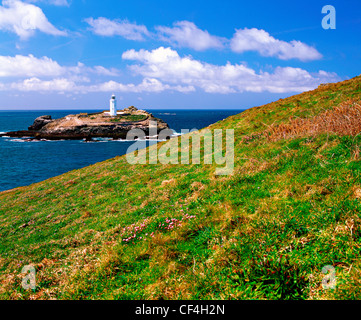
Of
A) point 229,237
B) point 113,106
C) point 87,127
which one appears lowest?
point 229,237

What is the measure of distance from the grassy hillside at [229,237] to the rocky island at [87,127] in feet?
419

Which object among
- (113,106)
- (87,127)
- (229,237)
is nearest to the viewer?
(229,237)

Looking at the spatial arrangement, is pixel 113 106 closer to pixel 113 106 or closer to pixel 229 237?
pixel 113 106

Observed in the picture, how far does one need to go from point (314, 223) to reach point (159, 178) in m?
12.5

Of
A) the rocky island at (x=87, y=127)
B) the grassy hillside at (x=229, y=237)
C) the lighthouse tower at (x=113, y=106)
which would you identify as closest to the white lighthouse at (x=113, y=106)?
the lighthouse tower at (x=113, y=106)

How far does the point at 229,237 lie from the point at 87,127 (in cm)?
15149

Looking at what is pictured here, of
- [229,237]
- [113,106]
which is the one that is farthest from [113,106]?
[229,237]

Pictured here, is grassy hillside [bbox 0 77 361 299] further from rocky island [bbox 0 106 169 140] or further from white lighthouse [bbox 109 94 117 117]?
white lighthouse [bbox 109 94 117 117]

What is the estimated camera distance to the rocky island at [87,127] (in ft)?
452

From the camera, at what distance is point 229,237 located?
21.6 ft
